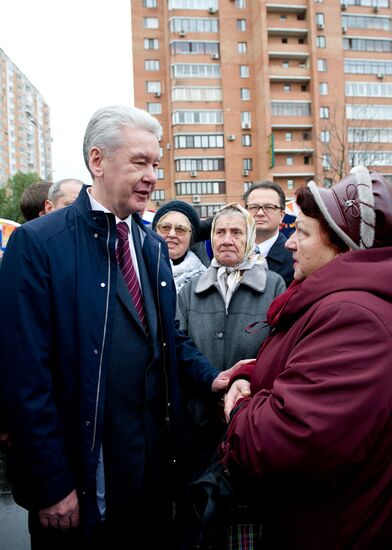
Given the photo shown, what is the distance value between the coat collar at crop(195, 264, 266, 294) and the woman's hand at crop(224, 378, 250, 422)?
95cm

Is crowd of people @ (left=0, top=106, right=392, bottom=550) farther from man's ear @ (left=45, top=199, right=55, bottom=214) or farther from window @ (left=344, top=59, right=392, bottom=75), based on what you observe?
window @ (left=344, top=59, right=392, bottom=75)

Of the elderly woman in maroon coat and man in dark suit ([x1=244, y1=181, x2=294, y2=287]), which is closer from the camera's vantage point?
the elderly woman in maroon coat

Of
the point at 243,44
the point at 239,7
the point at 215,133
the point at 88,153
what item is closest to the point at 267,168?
the point at 215,133

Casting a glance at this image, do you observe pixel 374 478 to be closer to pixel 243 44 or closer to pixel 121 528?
pixel 121 528

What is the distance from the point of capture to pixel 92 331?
1.98m

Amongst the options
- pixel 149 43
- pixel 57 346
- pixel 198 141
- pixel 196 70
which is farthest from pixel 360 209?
pixel 149 43

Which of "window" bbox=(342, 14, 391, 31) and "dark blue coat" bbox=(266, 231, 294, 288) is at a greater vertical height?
"window" bbox=(342, 14, 391, 31)

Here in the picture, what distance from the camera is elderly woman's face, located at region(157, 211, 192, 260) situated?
3824mm

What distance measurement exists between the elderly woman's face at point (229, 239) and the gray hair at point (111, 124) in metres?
1.22

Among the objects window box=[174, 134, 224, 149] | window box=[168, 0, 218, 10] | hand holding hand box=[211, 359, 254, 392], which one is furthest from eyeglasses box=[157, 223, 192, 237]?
window box=[168, 0, 218, 10]

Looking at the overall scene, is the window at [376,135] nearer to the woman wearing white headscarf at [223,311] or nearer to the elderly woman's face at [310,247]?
the woman wearing white headscarf at [223,311]

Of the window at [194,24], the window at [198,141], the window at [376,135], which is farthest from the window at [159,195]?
the window at [376,135]

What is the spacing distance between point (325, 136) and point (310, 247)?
45643 mm

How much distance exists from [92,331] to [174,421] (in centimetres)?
66
